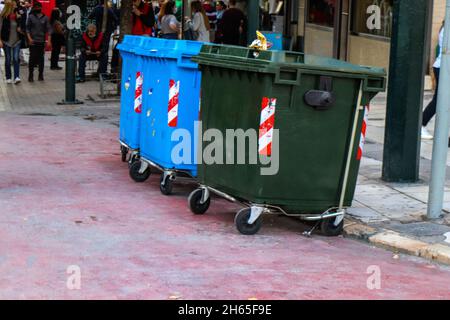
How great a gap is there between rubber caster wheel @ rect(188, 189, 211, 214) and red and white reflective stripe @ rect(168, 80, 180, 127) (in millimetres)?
1010

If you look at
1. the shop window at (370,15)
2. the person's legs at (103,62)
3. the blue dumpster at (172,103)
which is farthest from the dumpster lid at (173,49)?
the person's legs at (103,62)

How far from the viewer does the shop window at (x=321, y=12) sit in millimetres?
22516

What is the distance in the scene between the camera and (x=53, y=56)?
24.8m

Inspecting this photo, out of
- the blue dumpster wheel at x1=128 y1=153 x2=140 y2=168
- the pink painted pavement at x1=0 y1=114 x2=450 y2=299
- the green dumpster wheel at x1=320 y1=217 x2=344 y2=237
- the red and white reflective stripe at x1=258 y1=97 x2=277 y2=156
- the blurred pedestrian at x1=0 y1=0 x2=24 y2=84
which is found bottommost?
the pink painted pavement at x1=0 y1=114 x2=450 y2=299

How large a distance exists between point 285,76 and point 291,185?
0.94 m

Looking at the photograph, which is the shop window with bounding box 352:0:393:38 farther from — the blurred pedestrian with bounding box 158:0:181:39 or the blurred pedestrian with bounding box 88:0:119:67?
the blurred pedestrian with bounding box 88:0:119:67

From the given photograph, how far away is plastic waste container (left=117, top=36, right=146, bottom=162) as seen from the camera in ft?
36.3

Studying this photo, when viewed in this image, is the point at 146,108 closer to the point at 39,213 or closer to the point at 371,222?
the point at 39,213

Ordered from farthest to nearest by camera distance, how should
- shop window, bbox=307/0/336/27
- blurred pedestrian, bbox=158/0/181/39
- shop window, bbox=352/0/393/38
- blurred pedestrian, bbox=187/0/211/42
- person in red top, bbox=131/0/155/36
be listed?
shop window, bbox=307/0/336/27
blurred pedestrian, bbox=187/0/211/42
person in red top, bbox=131/0/155/36
blurred pedestrian, bbox=158/0/181/39
shop window, bbox=352/0/393/38

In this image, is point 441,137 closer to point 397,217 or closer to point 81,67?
point 397,217

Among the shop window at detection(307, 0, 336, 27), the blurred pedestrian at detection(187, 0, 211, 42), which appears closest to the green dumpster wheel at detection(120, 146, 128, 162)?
the blurred pedestrian at detection(187, 0, 211, 42)

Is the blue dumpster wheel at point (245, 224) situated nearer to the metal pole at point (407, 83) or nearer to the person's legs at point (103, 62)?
the metal pole at point (407, 83)
